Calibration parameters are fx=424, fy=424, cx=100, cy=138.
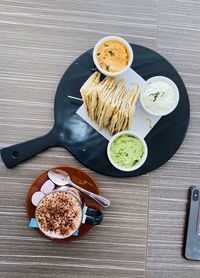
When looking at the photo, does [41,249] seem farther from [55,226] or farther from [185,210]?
[185,210]

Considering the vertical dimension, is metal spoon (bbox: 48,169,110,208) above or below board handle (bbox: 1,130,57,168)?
below

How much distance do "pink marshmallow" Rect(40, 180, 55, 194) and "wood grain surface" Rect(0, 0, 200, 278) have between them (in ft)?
0.17

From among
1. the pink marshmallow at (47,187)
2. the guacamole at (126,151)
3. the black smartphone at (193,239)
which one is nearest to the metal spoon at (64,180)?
the pink marshmallow at (47,187)

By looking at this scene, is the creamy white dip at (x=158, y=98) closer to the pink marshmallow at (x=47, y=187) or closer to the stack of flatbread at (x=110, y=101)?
A: the stack of flatbread at (x=110, y=101)

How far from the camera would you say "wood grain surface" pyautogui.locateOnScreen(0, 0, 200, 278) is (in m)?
1.19

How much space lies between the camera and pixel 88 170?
1.21 meters

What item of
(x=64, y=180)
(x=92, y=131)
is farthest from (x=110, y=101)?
(x=64, y=180)

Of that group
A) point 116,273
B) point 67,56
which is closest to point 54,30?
point 67,56

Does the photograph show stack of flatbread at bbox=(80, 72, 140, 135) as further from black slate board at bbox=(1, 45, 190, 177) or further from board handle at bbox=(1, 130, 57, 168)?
board handle at bbox=(1, 130, 57, 168)

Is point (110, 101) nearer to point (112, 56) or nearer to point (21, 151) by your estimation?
point (112, 56)

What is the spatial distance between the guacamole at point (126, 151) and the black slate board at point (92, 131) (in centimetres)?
4

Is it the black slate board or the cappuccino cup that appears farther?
the black slate board

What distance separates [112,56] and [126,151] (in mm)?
272

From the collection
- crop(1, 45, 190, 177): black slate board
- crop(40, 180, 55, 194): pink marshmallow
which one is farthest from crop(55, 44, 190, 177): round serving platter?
crop(40, 180, 55, 194): pink marshmallow
